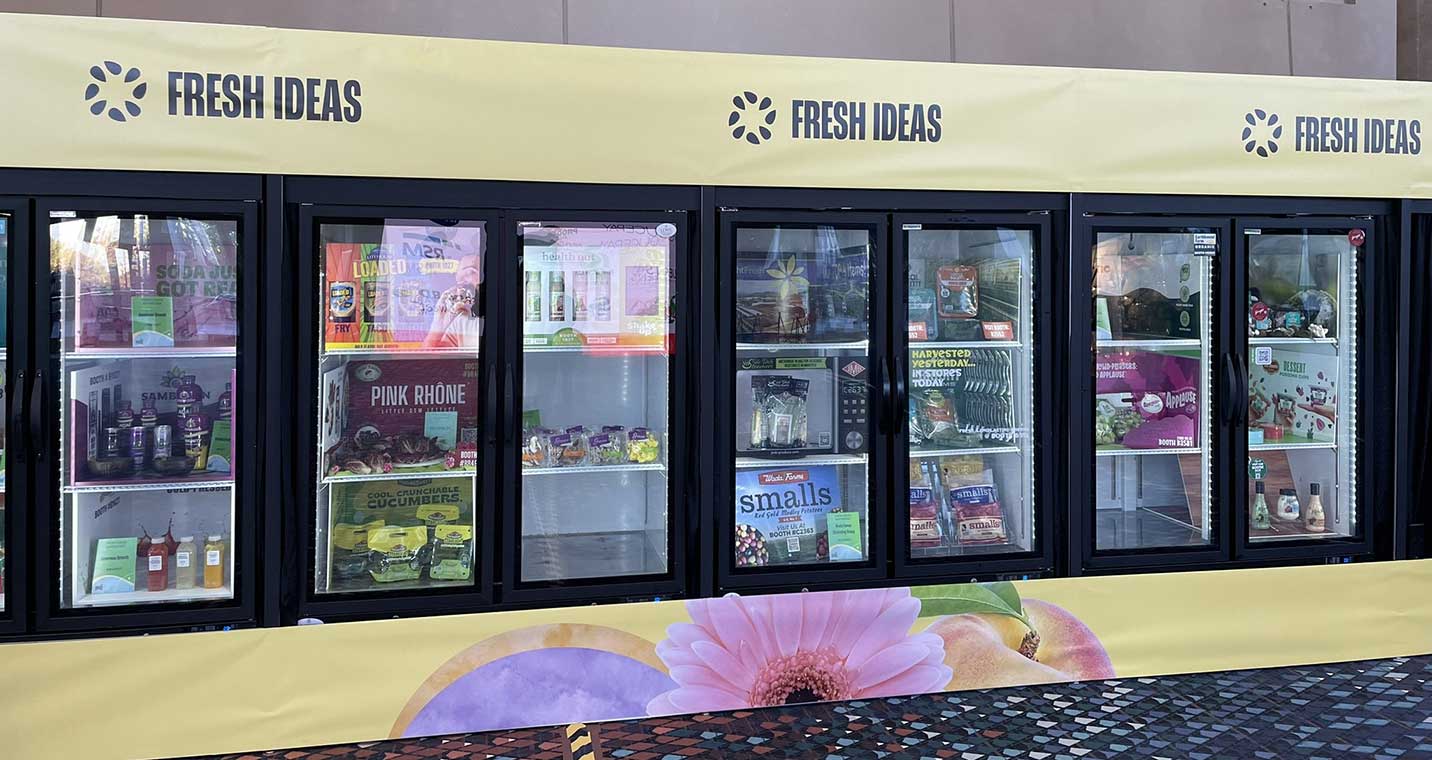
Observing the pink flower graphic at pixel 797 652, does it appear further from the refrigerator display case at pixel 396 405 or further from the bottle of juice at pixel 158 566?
the bottle of juice at pixel 158 566

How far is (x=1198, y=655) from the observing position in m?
4.25

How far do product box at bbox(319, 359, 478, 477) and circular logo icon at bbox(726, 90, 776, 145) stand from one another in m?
1.27

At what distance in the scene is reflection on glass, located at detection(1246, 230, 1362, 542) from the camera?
4.51 m

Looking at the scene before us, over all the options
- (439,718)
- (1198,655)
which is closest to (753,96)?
Answer: (439,718)

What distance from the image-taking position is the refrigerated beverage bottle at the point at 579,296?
401cm

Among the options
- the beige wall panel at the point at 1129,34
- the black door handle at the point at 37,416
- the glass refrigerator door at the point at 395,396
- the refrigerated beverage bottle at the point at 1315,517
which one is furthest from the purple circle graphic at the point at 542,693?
the beige wall panel at the point at 1129,34

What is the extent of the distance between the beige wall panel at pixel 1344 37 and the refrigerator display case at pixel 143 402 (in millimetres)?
5401

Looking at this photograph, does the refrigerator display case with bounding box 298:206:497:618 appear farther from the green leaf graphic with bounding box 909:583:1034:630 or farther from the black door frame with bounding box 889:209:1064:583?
the green leaf graphic with bounding box 909:583:1034:630

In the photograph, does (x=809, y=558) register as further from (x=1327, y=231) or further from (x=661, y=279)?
(x=1327, y=231)

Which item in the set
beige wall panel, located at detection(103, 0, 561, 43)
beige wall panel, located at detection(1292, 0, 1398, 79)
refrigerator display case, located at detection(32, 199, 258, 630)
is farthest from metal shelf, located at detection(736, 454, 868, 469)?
beige wall panel, located at detection(1292, 0, 1398, 79)

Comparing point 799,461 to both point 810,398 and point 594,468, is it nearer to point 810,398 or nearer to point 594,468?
point 810,398

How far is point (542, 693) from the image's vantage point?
3.75 metres

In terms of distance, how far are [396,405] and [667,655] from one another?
4.40ft

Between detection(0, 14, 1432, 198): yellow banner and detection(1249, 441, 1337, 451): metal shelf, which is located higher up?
detection(0, 14, 1432, 198): yellow banner
